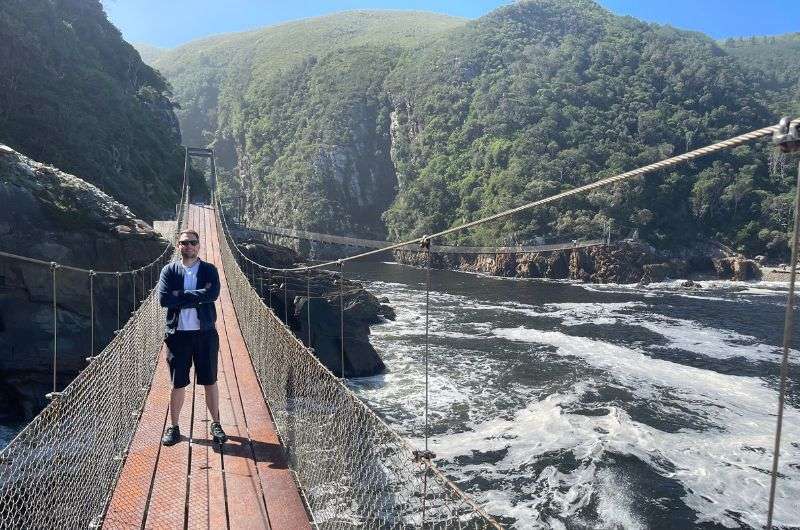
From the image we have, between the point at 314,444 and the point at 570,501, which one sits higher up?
the point at 314,444

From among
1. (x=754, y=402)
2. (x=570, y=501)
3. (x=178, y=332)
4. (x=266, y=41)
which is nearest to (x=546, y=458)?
(x=570, y=501)

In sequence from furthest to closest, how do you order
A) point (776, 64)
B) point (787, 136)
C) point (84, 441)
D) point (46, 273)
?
point (776, 64)
point (46, 273)
point (84, 441)
point (787, 136)

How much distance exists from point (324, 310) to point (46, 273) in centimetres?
560

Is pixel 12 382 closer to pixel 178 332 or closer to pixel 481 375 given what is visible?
pixel 178 332

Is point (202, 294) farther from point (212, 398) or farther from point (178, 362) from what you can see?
point (212, 398)

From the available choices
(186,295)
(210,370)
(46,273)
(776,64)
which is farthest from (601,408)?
(776,64)

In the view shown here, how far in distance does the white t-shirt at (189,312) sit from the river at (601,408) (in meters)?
5.04

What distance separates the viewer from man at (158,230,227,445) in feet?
9.39

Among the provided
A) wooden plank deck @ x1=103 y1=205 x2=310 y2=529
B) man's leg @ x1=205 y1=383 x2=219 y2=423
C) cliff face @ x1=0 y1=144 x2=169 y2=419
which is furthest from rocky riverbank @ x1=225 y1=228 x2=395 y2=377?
man's leg @ x1=205 y1=383 x2=219 y2=423

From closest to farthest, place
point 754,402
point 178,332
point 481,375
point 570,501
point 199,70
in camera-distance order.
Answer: point 178,332
point 570,501
point 754,402
point 481,375
point 199,70

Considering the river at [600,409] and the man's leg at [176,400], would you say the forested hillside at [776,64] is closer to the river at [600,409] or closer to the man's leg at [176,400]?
the river at [600,409]

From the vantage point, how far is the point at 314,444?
3.31 m

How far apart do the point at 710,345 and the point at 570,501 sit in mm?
10452

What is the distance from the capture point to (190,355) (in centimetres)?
298
